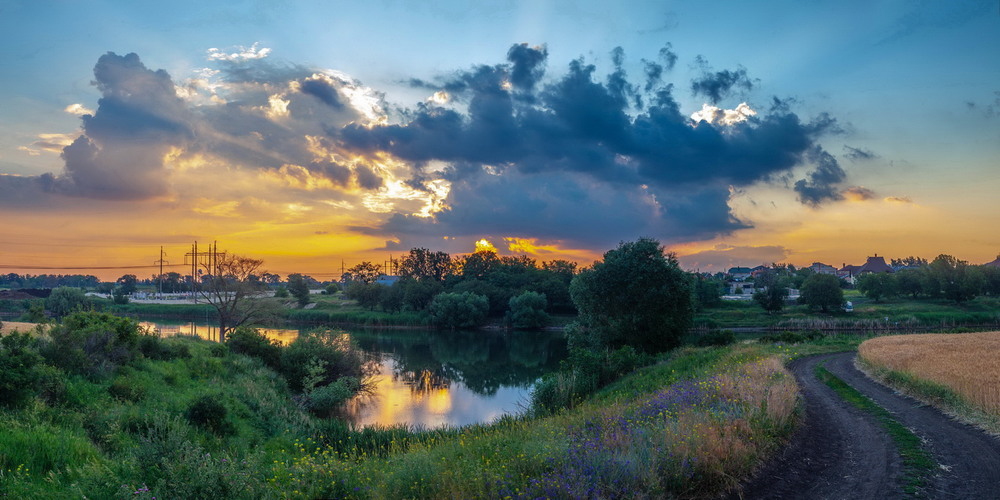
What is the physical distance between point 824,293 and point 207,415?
95.5 m

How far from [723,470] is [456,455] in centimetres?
501

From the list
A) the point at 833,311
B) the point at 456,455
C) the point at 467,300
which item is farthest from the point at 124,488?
the point at 833,311

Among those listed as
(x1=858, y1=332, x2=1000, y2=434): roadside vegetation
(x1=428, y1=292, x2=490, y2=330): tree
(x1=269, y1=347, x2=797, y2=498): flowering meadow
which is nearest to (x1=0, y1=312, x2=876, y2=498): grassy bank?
(x1=269, y1=347, x2=797, y2=498): flowering meadow

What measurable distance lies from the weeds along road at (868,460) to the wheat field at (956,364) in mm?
1223

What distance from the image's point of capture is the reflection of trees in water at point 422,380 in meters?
41.5

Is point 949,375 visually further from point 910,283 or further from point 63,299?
point 910,283

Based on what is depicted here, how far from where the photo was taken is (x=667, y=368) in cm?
3081

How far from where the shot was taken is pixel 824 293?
296 feet

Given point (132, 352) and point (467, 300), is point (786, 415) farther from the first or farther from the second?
point (467, 300)

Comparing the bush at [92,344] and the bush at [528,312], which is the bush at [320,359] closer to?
the bush at [92,344]

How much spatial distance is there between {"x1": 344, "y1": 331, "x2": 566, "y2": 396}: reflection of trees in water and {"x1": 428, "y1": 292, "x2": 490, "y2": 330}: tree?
17.1ft

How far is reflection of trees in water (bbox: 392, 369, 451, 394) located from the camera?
41.5 metres

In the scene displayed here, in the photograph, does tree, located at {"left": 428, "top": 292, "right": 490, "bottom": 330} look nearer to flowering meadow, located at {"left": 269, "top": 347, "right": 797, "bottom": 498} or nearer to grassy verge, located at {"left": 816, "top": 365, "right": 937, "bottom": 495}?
grassy verge, located at {"left": 816, "top": 365, "right": 937, "bottom": 495}

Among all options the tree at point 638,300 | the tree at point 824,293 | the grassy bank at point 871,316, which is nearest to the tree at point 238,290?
the tree at point 638,300
